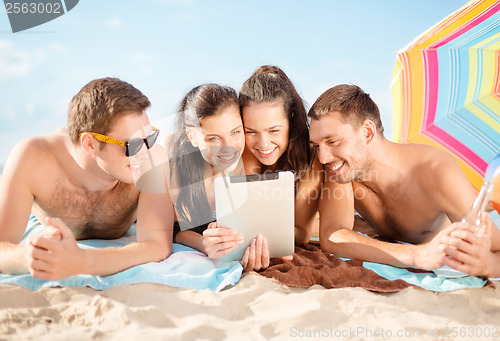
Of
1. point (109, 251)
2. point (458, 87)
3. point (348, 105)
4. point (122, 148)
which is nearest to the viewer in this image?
point (109, 251)

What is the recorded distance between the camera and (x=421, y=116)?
13.7ft

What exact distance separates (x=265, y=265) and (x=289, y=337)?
902 millimetres

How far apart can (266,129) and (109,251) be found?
4.91 feet

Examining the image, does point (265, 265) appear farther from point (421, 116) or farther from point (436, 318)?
point (421, 116)

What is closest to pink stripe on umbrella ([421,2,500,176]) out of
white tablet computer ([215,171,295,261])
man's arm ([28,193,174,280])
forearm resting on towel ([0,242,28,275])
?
white tablet computer ([215,171,295,261])

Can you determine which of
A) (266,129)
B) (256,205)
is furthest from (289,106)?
(256,205)

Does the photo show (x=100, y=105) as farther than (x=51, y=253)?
Yes

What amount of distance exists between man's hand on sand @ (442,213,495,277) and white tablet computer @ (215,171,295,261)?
0.99 m

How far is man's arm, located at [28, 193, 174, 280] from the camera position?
2240mm

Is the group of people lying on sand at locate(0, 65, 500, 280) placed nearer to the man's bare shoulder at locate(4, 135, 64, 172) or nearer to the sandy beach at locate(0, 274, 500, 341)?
the man's bare shoulder at locate(4, 135, 64, 172)

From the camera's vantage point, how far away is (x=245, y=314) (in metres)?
2.20

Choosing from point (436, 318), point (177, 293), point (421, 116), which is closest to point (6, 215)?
point (177, 293)

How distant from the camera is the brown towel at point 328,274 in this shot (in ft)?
8.64

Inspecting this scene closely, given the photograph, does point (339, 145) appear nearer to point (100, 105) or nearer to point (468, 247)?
point (468, 247)
